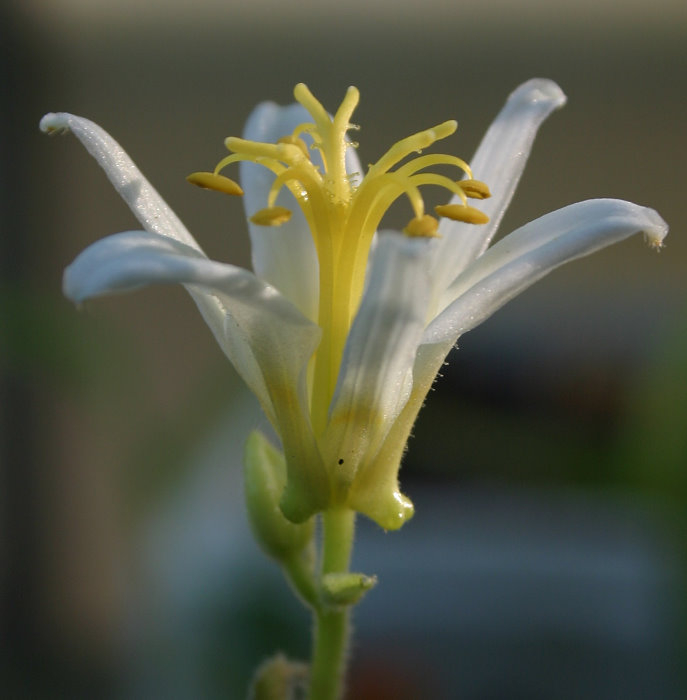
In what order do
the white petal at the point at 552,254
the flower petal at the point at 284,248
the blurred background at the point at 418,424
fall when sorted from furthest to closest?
the blurred background at the point at 418,424, the flower petal at the point at 284,248, the white petal at the point at 552,254

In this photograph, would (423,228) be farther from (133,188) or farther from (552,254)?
(133,188)

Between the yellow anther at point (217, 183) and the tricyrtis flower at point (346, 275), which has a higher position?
the yellow anther at point (217, 183)

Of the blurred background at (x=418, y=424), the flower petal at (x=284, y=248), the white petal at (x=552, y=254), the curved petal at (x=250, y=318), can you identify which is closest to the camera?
the curved petal at (x=250, y=318)

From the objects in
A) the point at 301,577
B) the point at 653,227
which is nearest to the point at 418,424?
the point at 301,577

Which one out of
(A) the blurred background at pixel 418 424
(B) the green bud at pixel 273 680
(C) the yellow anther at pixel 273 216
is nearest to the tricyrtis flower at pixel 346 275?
(C) the yellow anther at pixel 273 216

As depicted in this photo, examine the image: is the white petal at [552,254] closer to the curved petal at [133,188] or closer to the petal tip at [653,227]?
the petal tip at [653,227]

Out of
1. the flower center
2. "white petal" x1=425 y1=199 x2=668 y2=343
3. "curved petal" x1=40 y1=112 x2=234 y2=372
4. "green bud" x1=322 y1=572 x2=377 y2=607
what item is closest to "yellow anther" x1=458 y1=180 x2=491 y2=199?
the flower center

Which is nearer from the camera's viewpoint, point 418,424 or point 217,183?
point 217,183

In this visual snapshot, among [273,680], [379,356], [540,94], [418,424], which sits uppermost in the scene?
[540,94]
